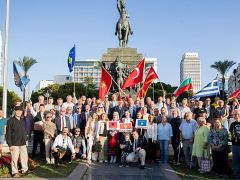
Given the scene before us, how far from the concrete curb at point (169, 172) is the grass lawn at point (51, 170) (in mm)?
2807

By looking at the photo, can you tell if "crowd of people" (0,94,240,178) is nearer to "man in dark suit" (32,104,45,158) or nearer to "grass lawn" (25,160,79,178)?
"man in dark suit" (32,104,45,158)

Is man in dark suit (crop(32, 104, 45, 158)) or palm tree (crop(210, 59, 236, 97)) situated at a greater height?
palm tree (crop(210, 59, 236, 97))

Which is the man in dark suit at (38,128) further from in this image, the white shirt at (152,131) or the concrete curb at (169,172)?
the concrete curb at (169,172)

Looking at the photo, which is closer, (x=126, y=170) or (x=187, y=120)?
(x=126, y=170)

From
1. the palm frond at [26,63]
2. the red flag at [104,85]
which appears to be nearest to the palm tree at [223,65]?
the palm frond at [26,63]

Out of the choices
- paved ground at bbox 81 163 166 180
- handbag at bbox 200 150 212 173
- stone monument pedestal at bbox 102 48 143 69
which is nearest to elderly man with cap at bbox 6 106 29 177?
paved ground at bbox 81 163 166 180

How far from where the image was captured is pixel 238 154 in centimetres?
1173

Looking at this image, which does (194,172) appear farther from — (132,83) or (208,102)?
(132,83)

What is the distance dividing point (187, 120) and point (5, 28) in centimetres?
943

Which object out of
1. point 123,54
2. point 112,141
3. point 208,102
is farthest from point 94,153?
point 123,54

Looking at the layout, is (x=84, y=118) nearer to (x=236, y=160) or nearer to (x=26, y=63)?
(x=236, y=160)

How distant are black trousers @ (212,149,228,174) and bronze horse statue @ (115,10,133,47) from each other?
20.2m

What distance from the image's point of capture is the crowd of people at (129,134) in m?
12.7

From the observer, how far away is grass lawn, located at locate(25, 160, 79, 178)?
11445mm
